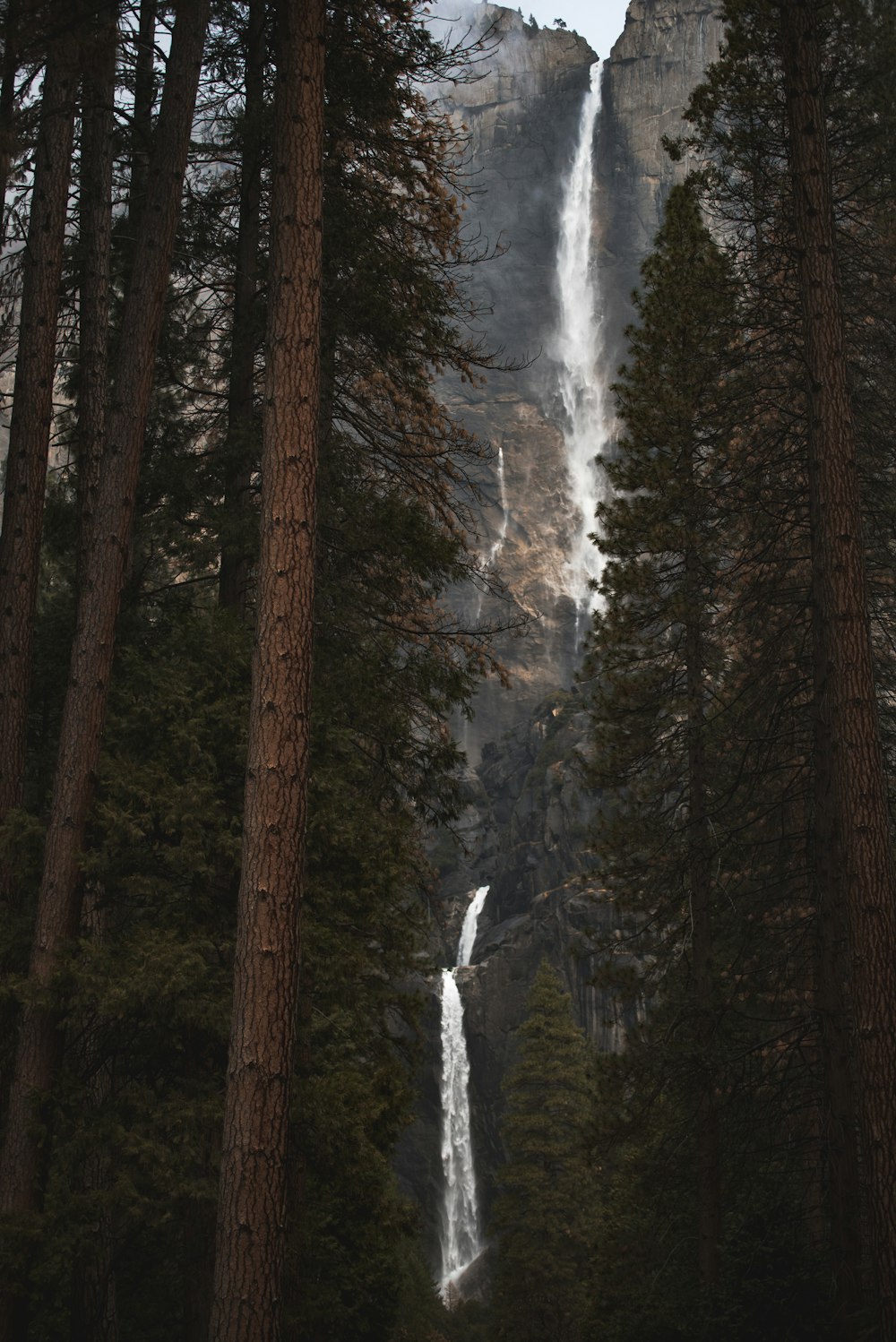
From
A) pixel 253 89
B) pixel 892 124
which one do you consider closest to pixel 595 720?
pixel 892 124

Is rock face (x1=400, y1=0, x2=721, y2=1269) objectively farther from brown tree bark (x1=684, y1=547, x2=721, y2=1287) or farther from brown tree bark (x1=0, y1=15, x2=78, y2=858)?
brown tree bark (x1=0, y1=15, x2=78, y2=858)

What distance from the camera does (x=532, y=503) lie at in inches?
2943

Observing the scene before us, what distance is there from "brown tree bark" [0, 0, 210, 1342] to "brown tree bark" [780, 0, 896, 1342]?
4226 mm

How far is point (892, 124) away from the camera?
8.81m

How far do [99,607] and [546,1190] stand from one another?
59.6 feet

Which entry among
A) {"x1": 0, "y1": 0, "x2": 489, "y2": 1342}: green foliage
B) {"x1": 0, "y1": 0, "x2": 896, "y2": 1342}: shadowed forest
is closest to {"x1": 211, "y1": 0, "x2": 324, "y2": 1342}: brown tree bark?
{"x1": 0, "y1": 0, "x2": 896, "y2": 1342}: shadowed forest

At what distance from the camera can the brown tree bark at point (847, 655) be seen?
5551mm

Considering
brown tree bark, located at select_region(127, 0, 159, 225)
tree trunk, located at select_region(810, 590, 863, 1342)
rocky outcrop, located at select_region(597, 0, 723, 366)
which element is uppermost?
rocky outcrop, located at select_region(597, 0, 723, 366)

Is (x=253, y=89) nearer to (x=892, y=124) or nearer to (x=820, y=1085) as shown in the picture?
(x=892, y=124)

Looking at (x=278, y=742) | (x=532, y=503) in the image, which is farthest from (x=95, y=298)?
(x=532, y=503)

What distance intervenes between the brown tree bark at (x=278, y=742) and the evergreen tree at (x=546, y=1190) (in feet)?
52.2

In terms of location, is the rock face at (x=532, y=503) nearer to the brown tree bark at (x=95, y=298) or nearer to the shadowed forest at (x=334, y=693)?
the shadowed forest at (x=334, y=693)

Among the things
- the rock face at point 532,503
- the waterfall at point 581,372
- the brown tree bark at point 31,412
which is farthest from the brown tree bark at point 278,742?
the waterfall at point 581,372

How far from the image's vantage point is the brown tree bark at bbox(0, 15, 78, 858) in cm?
751
